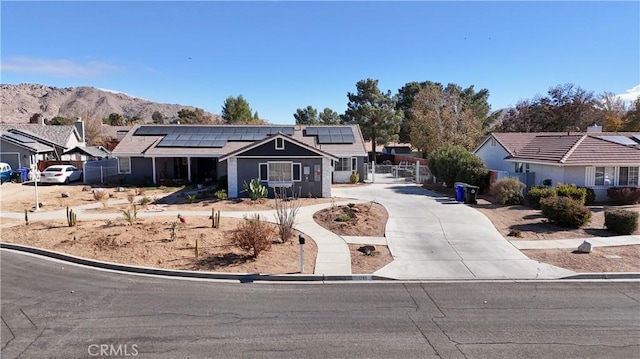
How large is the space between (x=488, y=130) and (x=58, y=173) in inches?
2060

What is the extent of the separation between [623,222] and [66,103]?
168 metres

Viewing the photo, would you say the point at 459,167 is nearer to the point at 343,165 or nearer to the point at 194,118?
the point at 343,165

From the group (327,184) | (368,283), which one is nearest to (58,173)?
(327,184)

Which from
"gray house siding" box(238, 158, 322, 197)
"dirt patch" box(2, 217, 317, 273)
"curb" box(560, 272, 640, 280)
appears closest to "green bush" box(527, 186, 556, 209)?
"curb" box(560, 272, 640, 280)

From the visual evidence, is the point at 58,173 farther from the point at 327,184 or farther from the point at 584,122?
the point at 584,122

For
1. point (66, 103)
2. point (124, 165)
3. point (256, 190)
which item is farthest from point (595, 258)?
point (66, 103)

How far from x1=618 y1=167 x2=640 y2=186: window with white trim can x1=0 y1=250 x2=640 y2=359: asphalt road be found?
15.6 meters

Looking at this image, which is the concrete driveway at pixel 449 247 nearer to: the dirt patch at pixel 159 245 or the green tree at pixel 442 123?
the dirt patch at pixel 159 245

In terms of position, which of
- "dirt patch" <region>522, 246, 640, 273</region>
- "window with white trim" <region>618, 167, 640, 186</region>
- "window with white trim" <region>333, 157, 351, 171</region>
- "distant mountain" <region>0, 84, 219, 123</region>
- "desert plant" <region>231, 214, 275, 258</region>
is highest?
"distant mountain" <region>0, 84, 219, 123</region>

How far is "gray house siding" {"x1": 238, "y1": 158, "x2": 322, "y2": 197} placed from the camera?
24453 millimetres

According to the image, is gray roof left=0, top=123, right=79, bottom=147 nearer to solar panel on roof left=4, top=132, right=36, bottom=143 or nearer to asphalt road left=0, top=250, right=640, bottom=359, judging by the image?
solar panel on roof left=4, top=132, right=36, bottom=143

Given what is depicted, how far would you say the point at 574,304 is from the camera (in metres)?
8.88

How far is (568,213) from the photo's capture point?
1622 centimetres

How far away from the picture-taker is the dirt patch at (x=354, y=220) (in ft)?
51.4
